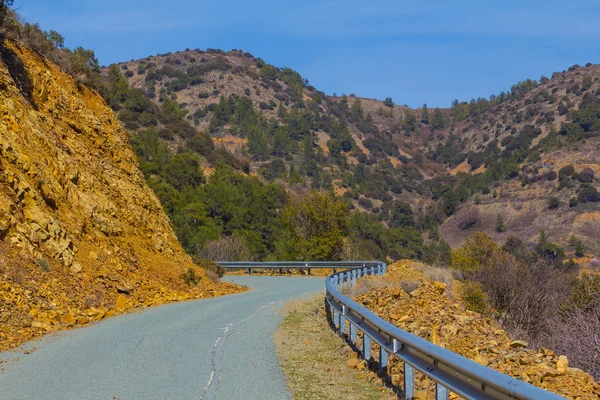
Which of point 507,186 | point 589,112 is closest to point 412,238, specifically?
point 507,186

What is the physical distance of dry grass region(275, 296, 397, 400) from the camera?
8.49m

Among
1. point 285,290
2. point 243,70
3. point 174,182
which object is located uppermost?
point 243,70

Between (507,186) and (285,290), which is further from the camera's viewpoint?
(507,186)

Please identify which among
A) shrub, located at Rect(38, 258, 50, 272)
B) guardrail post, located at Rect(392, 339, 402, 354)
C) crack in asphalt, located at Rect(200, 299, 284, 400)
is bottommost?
crack in asphalt, located at Rect(200, 299, 284, 400)

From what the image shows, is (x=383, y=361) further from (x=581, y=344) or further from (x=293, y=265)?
(x=293, y=265)

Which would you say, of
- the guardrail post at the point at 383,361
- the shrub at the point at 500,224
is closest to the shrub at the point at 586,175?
the shrub at the point at 500,224

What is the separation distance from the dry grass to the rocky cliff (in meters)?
4.71

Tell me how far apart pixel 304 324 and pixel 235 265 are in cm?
2382

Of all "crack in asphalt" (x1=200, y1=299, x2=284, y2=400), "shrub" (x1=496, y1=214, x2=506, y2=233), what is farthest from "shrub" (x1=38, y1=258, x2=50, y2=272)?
"shrub" (x1=496, y1=214, x2=506, y2=233)

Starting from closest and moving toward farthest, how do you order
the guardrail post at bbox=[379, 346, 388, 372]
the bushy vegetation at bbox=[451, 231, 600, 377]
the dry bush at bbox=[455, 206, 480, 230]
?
1. the guardrail post at bbox=[379, 346, 388, 372]
2. the bushy vegetation at bbox=[451, 231, 600, 377]
3. the dry bush at bbox=[455, 206, 480, 230]

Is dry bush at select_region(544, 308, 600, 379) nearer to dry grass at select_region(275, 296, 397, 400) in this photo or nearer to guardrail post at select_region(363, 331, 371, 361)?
dry grass at select_region(275, 296, 397, 400)

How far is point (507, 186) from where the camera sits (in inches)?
4877

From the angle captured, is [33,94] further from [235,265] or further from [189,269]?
[235,265]

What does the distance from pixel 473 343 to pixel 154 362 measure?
484cm
